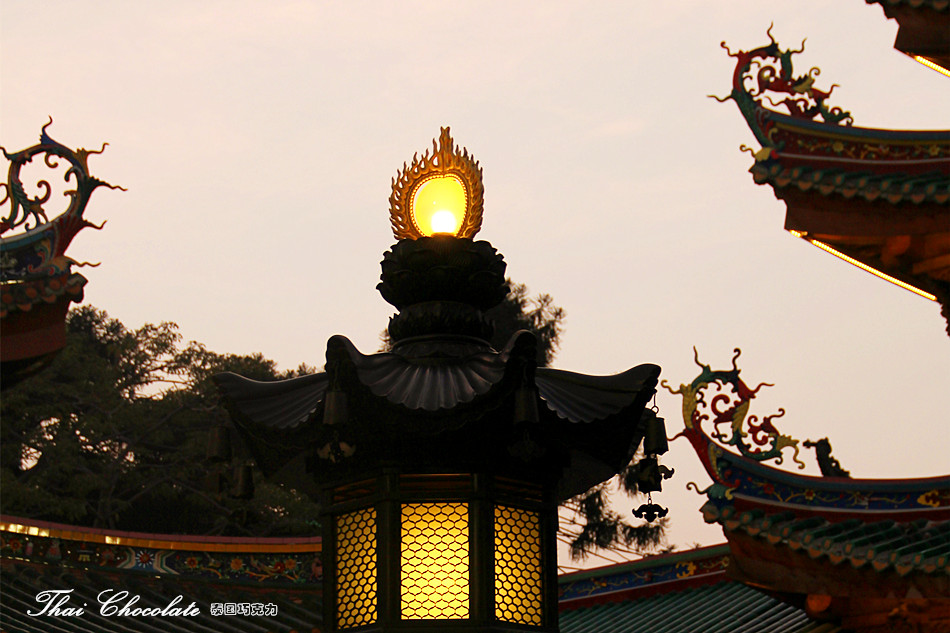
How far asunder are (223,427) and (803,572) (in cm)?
596

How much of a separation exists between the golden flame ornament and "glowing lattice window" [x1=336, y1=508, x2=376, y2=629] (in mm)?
839

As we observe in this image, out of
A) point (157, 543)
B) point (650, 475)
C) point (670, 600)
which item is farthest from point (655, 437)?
point (157, 543)

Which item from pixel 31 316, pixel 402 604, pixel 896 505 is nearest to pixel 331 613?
pixel 402 604

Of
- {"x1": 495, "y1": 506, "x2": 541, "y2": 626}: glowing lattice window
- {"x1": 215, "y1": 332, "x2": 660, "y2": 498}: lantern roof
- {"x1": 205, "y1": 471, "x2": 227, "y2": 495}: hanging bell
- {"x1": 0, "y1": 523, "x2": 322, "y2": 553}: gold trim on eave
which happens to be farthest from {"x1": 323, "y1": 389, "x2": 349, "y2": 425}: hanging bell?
{"x1": 0, "y1": 523, "x2": 322, "y2": 553}: gold trim on eave

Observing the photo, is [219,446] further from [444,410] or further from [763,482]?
[763,482]

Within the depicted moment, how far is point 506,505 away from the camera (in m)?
3.65

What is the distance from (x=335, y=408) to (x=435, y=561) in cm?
52

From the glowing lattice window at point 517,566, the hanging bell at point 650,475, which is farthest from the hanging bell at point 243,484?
the hanging bell at point 650,475

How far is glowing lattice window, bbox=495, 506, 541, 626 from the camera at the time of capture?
3.56m

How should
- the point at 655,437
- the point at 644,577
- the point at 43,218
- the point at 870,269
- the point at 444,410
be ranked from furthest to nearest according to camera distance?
the point at 644,577
the point at 870,269
the point at 43,218
the point at 655,437
the point at 444,410

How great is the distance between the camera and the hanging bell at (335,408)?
333cm

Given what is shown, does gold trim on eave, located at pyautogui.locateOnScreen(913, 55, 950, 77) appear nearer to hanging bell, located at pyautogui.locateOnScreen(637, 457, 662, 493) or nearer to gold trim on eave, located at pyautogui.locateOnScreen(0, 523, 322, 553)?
gold trim on eave, located at pyautogui.locateOnScreen(0, 523, 322, 553)

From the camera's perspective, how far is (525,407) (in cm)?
337

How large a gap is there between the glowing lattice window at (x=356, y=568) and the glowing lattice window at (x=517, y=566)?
1.10ft
